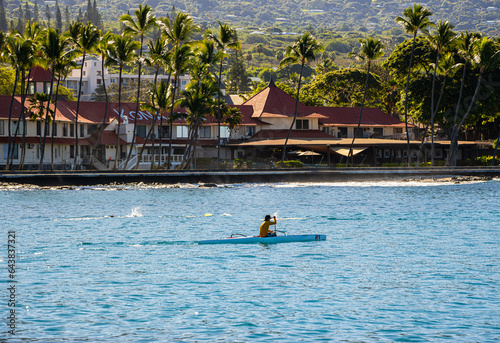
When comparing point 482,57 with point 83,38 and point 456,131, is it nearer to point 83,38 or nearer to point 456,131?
point 456,131

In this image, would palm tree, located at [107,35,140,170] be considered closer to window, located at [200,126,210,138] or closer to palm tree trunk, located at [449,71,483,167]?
window, located at [200,126,210,138]

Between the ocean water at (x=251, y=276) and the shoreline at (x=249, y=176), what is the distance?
15705 millimetres

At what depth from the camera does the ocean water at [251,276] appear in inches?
600

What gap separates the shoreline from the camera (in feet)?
190

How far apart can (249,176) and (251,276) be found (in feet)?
136

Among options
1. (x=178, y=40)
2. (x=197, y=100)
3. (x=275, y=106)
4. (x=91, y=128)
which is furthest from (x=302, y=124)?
(x=91, y=128)

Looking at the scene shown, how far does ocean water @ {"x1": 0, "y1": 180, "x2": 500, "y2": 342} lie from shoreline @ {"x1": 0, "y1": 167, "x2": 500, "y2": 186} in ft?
51.5

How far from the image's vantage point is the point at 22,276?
21.0 meters

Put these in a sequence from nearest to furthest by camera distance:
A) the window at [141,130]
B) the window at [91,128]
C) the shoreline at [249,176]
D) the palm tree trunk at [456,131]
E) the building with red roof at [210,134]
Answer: the shoreline at [249,176]
the building with red roof at [210,134]
the palm tree trunk at [456,131]
the window at [91,128]
the window at [141,130]

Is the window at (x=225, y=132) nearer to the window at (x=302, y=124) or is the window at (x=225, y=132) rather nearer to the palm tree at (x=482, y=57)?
the window at (x=302, y=124)

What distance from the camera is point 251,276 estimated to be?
830 inches

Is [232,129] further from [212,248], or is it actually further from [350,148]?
[212,248]

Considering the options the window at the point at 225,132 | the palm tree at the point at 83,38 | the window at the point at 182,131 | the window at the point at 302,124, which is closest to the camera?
the palm tree at the point at 83,38

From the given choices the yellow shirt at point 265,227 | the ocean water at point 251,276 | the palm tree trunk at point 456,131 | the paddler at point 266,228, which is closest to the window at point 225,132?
the palm tree trunk at point 456,131
